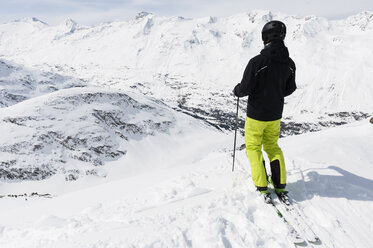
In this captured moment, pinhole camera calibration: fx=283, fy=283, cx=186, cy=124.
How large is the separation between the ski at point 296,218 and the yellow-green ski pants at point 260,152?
0.44m

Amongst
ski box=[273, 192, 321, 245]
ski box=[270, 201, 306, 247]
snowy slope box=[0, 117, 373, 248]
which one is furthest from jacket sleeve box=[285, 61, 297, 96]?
ski box=[270, 201, 306, 247]

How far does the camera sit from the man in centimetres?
587

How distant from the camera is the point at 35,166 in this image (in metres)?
83.4

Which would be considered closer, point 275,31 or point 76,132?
point 275,31

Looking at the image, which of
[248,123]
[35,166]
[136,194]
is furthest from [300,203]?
[35,166]

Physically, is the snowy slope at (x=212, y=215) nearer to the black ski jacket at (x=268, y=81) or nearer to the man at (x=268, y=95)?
the man at (x=268, y=95)

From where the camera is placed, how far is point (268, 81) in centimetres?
602

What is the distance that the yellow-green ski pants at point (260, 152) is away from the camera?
250 inches

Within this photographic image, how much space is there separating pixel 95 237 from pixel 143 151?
10195cm

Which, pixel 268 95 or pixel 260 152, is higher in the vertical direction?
pixel 268 95

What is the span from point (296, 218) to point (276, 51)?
3.38 meters

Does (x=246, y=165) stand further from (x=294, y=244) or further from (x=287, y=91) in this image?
(x=294, y=244)

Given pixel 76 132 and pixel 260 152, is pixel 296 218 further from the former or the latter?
pixel 76 132

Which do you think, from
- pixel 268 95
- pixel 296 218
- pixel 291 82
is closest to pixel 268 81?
pixel 268 95
